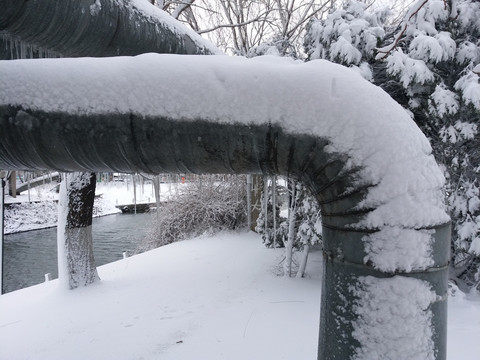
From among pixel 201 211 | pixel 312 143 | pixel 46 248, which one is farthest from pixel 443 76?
pixel 46 248

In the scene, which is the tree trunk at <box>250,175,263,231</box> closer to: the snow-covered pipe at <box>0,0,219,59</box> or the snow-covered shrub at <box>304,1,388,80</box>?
the snow-covered shrub at <box>304,1,388,80</box>

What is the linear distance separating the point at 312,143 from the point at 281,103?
0.23m

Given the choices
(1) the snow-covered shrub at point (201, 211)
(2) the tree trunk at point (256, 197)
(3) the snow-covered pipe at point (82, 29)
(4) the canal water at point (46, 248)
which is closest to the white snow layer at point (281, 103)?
(3) the snow-covered pipe at point (82, 29)

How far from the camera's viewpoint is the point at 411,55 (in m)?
4.75

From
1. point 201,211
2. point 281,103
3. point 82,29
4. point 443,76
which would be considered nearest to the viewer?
point 281,103

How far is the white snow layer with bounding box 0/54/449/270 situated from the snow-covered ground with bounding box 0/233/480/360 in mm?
3016

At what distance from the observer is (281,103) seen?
4.92ft

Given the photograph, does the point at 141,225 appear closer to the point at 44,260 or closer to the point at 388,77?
the point at 44,260

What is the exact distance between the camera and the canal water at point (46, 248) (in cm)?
1216

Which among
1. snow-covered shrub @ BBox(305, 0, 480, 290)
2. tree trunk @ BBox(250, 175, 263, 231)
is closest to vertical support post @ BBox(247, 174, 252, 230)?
tree trunk @ BBox(250, 175, 263, 231)

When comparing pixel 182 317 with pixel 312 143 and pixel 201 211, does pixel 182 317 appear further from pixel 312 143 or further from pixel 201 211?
pixel 201 211

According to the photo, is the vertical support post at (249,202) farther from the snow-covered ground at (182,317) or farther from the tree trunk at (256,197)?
the snow-covered ground at (182,317)

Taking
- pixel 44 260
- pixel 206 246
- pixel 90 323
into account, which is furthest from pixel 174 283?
pixel 44 260

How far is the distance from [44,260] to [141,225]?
6.86m
